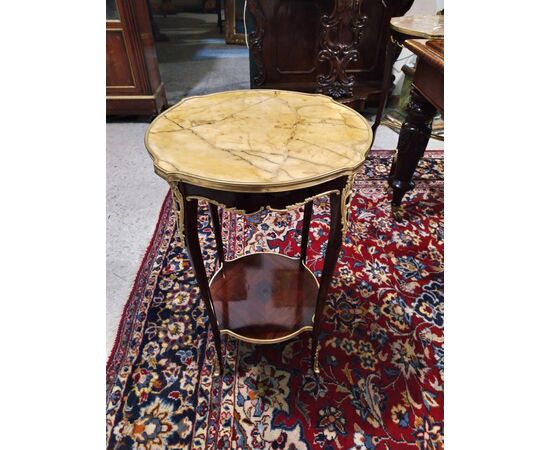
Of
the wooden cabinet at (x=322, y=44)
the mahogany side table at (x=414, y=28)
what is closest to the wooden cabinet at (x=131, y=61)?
the wooden cabinet at (x=322, y=44)

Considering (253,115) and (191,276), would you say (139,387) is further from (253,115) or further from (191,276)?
(253,115)

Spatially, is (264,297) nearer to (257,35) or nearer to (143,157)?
(143,157)

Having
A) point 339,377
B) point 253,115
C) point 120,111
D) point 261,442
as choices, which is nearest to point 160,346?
point 261,442

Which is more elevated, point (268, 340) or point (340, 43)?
point (340, 43)

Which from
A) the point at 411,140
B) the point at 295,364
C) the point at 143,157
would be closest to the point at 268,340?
the point at 295,364

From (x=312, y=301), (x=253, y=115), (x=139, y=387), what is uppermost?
(x=253, y=115)

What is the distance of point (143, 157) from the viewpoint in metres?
2.42

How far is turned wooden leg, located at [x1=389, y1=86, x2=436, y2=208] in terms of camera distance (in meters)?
1.61

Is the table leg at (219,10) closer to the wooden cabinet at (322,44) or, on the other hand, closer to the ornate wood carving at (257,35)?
the wooden cabinet at (322,44)

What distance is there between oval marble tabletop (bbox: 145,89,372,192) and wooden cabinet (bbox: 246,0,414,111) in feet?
4.96

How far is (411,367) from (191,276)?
938 millimetres

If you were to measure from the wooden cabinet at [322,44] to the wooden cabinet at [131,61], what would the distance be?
0.77m

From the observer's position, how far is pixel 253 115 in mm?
1015

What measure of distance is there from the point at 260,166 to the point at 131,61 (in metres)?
2.30
